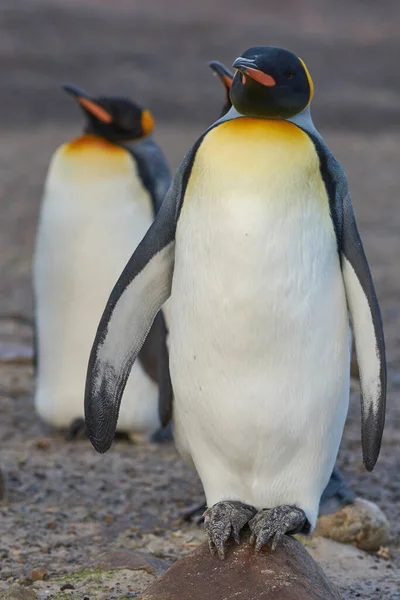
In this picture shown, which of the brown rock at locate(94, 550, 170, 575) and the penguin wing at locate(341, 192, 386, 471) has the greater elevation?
the penguin wing at locate(341, 192, 386, 471)

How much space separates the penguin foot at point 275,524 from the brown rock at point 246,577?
1.0 inches

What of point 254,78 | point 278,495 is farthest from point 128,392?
point 254,78

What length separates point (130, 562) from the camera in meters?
3.15

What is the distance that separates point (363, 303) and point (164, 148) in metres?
10.7

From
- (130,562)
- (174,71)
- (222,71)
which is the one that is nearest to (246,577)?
(130,562)

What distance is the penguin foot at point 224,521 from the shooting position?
2758 mm

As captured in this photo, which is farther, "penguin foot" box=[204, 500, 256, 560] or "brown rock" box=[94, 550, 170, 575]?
"brown rock" box=[94, 550, 170, 575]

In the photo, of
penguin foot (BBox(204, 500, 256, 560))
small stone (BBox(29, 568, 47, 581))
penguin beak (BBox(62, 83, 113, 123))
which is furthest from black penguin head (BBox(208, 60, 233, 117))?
small stone (BBox(29, 568, 47, 581))

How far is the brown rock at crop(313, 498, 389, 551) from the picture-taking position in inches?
139

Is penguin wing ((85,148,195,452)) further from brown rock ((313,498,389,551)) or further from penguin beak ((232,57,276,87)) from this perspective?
brown rock ((313,498,389,551))

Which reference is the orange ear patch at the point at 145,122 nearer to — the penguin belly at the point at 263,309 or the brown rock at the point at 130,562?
the penguin belly at the point at 263,309

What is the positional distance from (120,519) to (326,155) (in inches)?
63.1

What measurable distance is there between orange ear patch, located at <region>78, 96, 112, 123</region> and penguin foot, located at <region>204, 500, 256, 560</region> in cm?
238

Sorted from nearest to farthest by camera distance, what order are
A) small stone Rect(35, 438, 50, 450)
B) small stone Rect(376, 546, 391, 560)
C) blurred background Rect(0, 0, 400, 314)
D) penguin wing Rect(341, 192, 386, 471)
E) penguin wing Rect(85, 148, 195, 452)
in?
penguin wing Rect(341, 192, 386, 471) → penguin wing Rect(85, 148, 195, 452) → small stone Rect(376, 546, 391, 560) → small stone Rect(35, 438, 50, 450) → blurred background Rect(0, 0, 400, 314)
